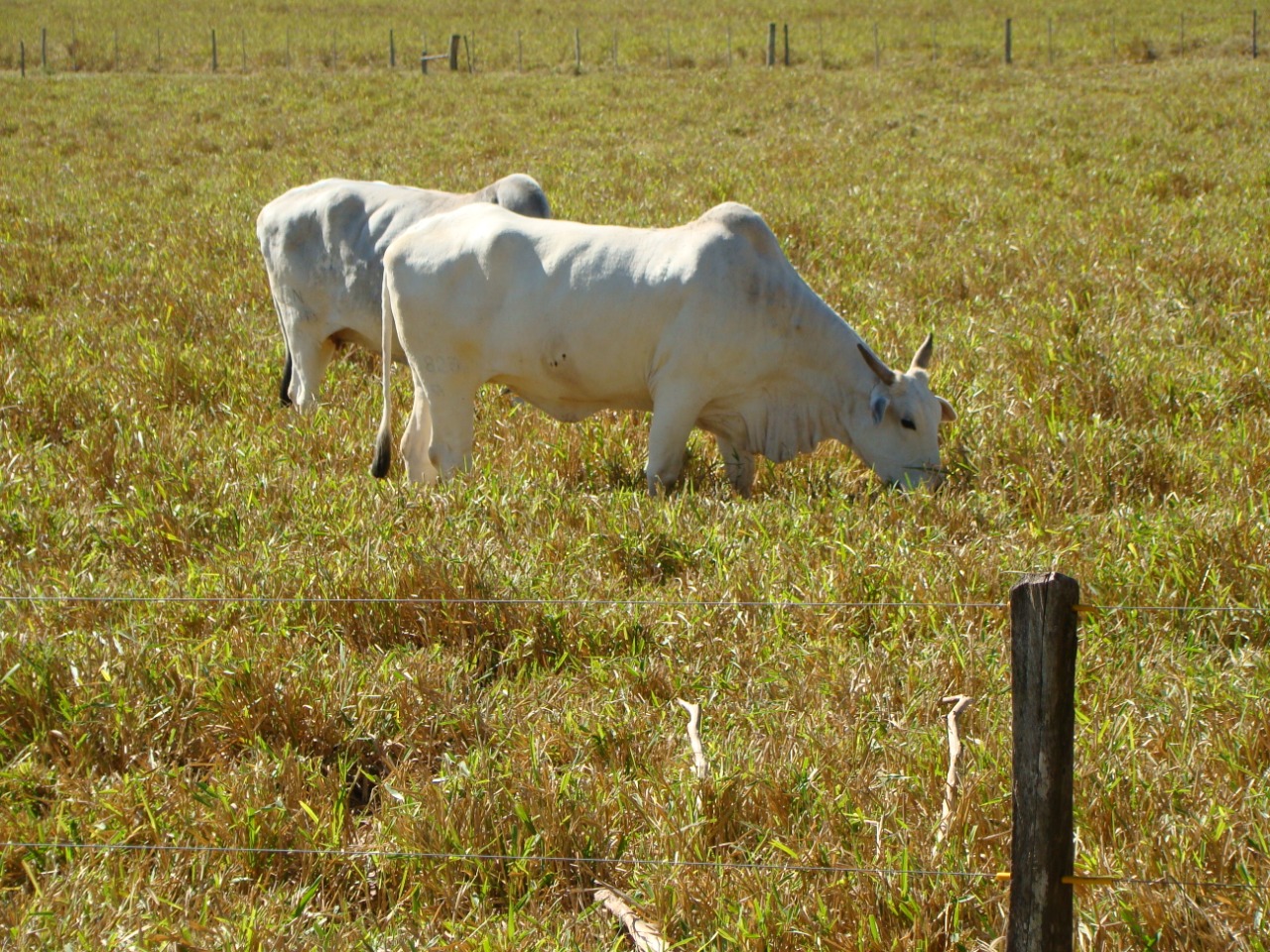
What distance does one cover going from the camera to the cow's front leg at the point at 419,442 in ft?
20.2

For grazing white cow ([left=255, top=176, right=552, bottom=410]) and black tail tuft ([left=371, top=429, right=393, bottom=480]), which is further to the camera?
grazing white cow ([left=255, top=176, right=552, bottom=410])

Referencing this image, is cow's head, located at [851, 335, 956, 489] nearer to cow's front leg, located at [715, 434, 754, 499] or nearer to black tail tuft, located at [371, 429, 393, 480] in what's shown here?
cow's front leg, located at [715, 434, 754, 499]

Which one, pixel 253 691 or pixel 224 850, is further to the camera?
pixel 253 691

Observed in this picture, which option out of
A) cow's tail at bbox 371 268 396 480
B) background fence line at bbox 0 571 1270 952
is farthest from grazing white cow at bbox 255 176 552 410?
background fence line at bbox 0 571 1270 952

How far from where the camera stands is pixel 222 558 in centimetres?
478

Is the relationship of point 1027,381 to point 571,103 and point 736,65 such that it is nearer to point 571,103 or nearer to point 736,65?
point 571,103

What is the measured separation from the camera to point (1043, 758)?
2.14m

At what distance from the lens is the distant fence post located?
6.73 feet

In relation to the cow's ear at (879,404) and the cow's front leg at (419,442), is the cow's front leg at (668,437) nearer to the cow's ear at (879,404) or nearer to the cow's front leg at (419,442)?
the cow's ear at (879,404)

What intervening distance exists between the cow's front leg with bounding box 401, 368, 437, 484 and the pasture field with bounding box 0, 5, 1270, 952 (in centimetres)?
31

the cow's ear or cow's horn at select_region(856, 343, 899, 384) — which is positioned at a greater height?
cow's horn at select_region(856, 343, 899, 384)

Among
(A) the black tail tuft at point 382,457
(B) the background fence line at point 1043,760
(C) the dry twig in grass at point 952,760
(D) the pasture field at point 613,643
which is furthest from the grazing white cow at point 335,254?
(B) the background fence line at point 1043,760

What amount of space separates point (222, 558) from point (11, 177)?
12.2 m

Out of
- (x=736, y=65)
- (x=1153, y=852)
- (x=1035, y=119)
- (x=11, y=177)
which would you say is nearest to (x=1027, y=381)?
(x=1153, y=852)
